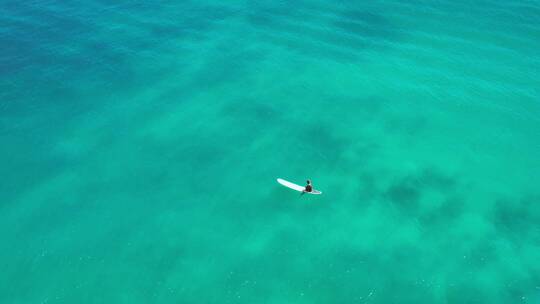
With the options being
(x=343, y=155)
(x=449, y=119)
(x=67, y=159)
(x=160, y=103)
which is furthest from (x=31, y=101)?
(x=449, y=119)

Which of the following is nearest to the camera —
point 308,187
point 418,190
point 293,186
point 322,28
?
point 308,187

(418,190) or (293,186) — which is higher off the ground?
(418,190)

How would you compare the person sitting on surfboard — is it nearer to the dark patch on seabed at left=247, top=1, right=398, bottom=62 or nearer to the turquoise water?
the turquoise water

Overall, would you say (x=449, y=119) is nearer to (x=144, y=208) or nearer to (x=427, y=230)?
(x=427, y=230)

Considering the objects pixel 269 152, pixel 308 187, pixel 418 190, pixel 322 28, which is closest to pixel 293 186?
pixel 308 187

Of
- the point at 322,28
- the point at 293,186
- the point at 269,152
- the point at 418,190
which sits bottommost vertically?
the point at 293,186

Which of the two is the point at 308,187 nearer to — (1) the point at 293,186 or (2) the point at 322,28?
(1) the point at 293,186
